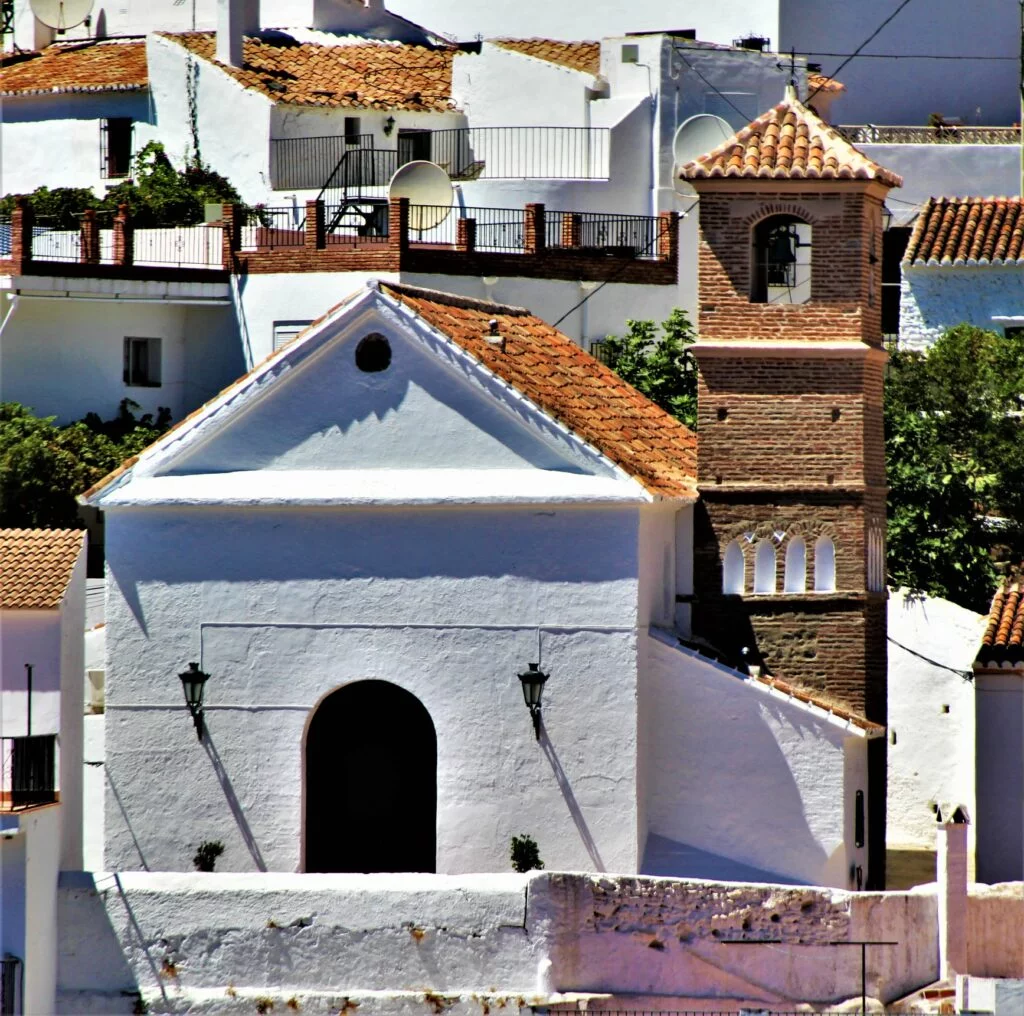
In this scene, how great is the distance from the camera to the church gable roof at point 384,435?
99.1ft

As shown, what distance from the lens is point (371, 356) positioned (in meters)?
30.8

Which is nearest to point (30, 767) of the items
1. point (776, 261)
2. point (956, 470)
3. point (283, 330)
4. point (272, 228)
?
point (776, 261)

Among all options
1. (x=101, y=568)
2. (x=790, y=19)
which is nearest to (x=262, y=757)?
(x=101, y=568)

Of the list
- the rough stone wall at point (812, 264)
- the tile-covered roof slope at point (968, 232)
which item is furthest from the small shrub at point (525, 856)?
the tile-covered roof slope at point (968, 232)

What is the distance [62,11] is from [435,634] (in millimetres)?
31810

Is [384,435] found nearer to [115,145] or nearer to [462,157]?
[462,157]

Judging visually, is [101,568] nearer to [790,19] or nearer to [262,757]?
[262,757]

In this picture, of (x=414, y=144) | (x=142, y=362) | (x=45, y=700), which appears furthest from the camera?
(x=414, y=144)

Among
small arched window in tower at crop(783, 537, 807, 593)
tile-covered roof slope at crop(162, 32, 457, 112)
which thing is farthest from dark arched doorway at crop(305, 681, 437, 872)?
tile-covered roof slope at crop(162, 32, 457, 112)

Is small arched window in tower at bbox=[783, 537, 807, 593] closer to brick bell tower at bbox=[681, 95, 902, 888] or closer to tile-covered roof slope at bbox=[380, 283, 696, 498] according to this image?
brick bell tower at bbox=[681, 95, 902, 888]

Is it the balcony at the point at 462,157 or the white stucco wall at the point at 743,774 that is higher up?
the balcony at the point at 462,157

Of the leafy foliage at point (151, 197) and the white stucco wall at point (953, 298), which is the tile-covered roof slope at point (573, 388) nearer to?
the leafy foliage at point (151, 197)

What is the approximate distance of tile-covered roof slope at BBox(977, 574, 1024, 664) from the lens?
35.4m

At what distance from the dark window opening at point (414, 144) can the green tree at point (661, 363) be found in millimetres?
8437
